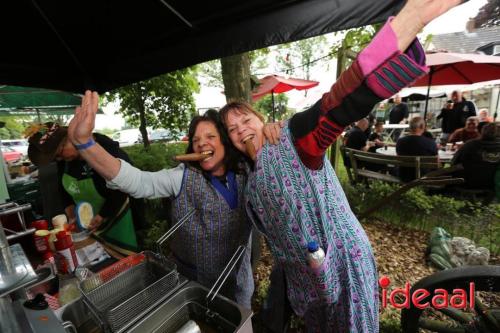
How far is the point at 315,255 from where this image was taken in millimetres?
1150

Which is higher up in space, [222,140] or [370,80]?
[370,80]

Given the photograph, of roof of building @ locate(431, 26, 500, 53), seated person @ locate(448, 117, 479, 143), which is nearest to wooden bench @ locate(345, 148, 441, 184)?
seated person @ locate(448, 117, 479, 143)

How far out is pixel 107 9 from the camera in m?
2.05

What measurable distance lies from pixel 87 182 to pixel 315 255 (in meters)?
2.26

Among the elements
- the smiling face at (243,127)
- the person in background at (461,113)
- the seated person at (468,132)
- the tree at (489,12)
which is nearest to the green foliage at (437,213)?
the tree at (489,12)

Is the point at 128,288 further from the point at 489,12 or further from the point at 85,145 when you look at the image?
the point at 489,12

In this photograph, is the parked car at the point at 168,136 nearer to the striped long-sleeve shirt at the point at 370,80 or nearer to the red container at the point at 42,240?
the red container at the point at 42,240

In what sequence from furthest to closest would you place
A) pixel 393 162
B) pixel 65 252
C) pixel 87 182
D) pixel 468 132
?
pixel 468 132, pixel 393 162, pixel 87 182, pixel 65 252

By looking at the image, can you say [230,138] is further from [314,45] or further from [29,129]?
[314,45]

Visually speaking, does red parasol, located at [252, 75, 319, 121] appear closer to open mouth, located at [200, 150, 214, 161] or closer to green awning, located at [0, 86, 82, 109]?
green awning, located at [0, 86, 82, 109]

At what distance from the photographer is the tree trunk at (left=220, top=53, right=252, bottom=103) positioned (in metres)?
3.53

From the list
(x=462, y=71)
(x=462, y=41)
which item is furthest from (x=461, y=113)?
(x=462, y=41)

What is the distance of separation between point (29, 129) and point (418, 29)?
3039 mm

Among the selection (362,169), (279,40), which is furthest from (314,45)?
(279,40)
